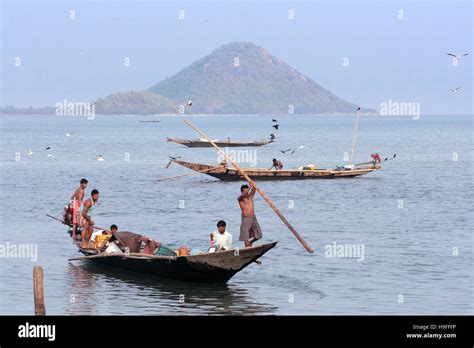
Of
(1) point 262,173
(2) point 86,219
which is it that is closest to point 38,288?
(2) point 86,219

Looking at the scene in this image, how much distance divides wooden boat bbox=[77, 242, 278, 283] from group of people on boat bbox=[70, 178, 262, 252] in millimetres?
379

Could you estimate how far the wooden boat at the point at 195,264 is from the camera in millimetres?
21984

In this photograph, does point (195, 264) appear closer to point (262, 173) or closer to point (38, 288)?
point (38, 288)

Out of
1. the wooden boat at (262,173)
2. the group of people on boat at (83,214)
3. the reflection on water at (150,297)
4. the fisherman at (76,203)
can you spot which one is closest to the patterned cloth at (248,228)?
the reflection on water at (150,297)

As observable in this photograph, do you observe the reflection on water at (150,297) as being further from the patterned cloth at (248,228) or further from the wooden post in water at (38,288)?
the wooden post in water at (38,288)

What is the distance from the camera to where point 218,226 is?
22.2 metres

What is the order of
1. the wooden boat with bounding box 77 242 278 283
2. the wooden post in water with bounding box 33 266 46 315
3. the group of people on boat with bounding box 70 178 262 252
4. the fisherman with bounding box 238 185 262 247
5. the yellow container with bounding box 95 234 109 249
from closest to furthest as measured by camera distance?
the wooden post in water with bounding box 33 266 46 315, the wooden boat with bounding box 77 242 278 283, the group of people on boat with bounding box 70 178 262 252, the fisherman with bounding box 238 185 262 247, the yellow container with bounding box 95 234 109 249

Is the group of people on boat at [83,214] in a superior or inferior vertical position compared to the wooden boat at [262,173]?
inferior

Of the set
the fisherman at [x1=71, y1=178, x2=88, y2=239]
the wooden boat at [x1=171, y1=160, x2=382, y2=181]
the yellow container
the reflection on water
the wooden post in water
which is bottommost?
the reflection on water

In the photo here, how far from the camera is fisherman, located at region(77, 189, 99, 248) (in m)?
25.0

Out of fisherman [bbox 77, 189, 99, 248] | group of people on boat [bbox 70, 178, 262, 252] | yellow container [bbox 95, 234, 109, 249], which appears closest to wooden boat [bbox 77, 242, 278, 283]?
group of people on boat [bbox 70, 178, 262, 252]

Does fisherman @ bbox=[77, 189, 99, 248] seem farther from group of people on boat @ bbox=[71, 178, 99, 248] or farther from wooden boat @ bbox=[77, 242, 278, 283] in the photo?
wooden boat @ bbox=[77, 242, 278, 283]

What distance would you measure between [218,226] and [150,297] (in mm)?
2194
